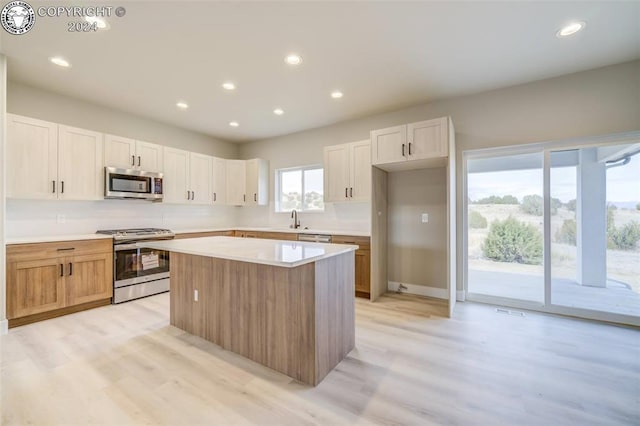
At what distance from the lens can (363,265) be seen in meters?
3.98

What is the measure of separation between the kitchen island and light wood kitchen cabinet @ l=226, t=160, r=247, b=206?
2931 millimetres

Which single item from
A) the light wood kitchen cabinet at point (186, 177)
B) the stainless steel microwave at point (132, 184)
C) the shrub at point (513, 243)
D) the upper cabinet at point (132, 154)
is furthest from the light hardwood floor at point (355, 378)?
the light wood kitchen cabinet at point (186, 177)

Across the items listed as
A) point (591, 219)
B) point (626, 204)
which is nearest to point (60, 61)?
point (591, 219)

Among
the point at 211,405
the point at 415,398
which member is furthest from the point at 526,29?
the point at 211,405

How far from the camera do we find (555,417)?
1.67m

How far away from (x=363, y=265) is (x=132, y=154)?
389 cm

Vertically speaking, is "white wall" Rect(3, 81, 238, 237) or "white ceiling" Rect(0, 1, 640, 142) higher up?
"white ceiling" Rect(0, 1, 640, 142)

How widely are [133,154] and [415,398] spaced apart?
4720 mm

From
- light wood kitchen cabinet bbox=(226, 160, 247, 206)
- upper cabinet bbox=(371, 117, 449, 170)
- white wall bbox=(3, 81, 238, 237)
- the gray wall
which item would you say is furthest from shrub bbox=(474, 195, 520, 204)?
white wall bbox=(3, 81, 238, 237)

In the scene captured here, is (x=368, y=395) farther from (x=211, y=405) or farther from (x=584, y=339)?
(x=584, y=339)

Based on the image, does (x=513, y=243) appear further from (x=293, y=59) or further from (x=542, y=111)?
(x=293, y=59)

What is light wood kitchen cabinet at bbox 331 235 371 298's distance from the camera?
12.9ft

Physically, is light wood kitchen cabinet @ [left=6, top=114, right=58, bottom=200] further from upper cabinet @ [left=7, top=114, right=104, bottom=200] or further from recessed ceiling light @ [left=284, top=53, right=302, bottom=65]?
recessed ceiling light @ [left=284, top=53, right=302, bottom=65]

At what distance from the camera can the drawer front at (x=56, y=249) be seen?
2908 mm
